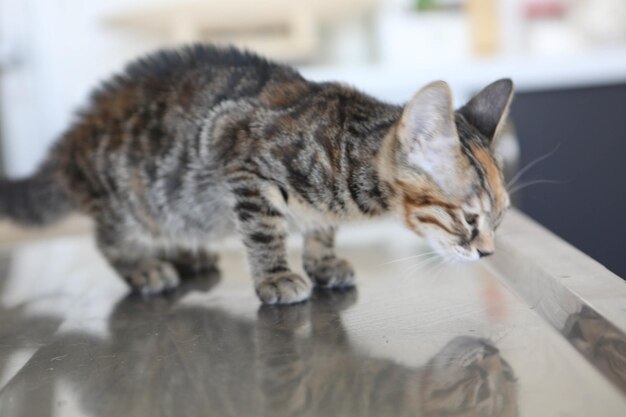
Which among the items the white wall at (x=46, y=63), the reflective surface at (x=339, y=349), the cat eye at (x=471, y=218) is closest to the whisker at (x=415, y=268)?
the reflective surface at (x=339, y=349)

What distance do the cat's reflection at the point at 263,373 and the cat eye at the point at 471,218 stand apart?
234 millimetres

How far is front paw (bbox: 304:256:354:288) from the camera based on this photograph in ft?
4.20

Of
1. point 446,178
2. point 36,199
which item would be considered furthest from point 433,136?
point 36,199

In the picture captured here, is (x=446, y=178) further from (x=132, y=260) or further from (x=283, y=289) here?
(x=132, y=260)

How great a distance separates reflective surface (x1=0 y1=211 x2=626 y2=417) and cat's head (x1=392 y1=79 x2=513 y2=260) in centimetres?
10

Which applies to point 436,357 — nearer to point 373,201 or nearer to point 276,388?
point 276,388

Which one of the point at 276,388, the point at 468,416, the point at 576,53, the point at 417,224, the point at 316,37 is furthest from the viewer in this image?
the point at 316,37

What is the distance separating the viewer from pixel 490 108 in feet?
3.97

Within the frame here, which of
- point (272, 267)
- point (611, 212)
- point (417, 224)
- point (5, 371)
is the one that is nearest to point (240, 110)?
point (272, 267)

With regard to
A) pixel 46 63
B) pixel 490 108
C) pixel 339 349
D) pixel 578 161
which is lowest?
pixel 578 161

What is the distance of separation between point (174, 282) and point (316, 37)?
1.76m

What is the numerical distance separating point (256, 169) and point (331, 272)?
226 mm

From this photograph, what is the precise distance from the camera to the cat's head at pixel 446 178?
41.9 inches

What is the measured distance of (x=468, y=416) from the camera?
66 cm
